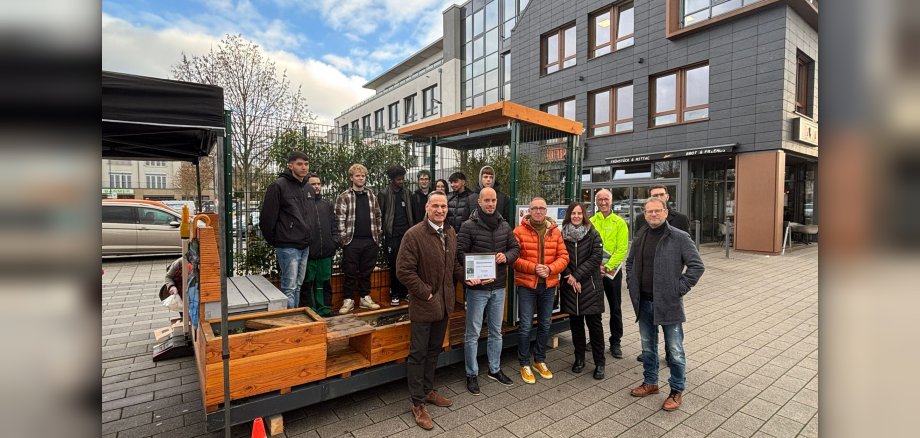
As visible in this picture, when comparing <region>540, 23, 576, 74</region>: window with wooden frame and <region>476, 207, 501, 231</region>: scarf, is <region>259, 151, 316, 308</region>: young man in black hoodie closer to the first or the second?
<region>476, 207, 501, 231</region>: scarf

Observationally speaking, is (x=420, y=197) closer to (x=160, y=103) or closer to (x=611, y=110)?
(x=160, y=103)

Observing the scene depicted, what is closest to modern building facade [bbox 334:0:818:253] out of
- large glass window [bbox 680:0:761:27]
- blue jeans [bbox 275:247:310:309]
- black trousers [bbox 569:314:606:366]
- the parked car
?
large glass window [bbox 680:0:761:27]

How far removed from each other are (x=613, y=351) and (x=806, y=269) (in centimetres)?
899

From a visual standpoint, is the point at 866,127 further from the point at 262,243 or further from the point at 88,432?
the point at 262,243

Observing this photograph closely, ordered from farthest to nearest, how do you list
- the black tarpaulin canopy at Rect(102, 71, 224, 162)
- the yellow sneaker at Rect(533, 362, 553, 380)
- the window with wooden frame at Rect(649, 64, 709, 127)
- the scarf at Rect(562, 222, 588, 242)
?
the window with wooden frame at Rect(649, 64, 709, 127) → the scarf at Rect(562, 222, 588, 242) → the yellow sneaker at Rect(533, 362, 553, 380) → the black tarpaulin canopy at Rect(102, 71, 224, 162)

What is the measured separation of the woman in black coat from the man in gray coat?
20.4 inches

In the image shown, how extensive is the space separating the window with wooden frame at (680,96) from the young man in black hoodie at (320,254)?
46.7ft

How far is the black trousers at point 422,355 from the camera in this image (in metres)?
3.73

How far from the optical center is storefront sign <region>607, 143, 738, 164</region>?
14.1m

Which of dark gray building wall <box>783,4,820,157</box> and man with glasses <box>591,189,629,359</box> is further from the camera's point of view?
dark gray building wall <box>783,4,820,157</box>

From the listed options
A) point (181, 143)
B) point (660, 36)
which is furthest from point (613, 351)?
point (660, 36)

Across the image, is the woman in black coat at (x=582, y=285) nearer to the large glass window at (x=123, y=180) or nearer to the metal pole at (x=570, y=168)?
the metal pole at (x=570, y=168)

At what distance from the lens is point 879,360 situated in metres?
0.57

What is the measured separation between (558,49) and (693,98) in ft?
21.9
